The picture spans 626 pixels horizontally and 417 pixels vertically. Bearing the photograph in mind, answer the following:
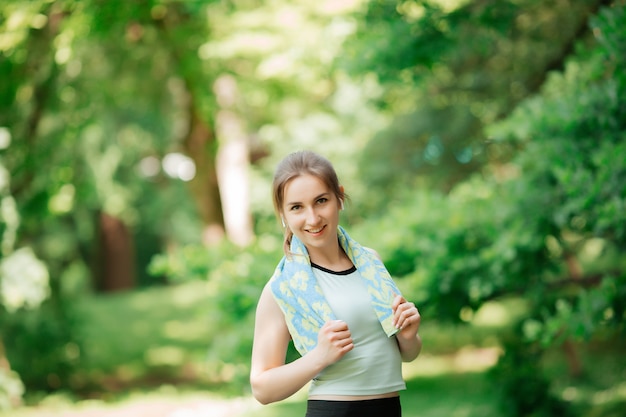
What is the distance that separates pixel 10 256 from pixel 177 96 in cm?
551

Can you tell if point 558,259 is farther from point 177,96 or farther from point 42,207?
point 177,96

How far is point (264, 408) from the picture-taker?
960 centimetres

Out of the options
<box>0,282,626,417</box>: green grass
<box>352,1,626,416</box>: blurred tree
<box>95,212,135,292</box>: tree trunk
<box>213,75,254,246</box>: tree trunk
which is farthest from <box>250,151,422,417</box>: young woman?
<box>95,212,135,292</box>: tree trunk

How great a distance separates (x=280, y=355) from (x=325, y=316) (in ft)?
0.60

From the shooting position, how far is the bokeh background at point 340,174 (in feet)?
16.9

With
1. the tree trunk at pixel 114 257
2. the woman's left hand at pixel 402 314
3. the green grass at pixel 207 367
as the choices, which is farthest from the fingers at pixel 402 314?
the tree trunk at pixel 114 257

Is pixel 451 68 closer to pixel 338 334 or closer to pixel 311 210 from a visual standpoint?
pixel 311 210

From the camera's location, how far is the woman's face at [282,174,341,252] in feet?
7.50

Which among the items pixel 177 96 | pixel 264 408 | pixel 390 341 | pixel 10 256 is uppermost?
pixel 177 96

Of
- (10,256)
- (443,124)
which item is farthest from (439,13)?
(10,256)

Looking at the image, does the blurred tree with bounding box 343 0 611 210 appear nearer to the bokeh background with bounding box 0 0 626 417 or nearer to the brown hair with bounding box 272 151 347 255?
the bokeh background with bounding box 0 0 626 417

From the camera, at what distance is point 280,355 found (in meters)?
2.27

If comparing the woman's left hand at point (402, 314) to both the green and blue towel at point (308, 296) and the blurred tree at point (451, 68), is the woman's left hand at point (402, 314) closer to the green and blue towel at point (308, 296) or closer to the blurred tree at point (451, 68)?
the green and blue towel at point (308, 296)

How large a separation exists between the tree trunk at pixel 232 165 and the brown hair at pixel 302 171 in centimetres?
1027
